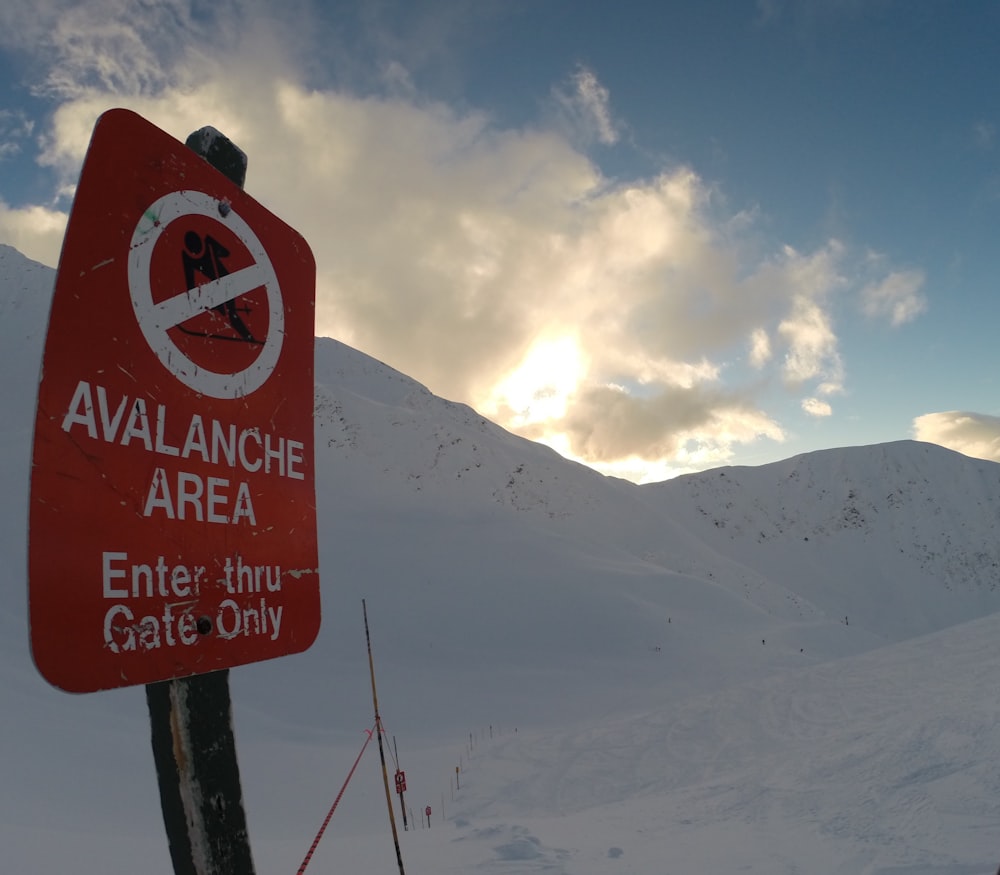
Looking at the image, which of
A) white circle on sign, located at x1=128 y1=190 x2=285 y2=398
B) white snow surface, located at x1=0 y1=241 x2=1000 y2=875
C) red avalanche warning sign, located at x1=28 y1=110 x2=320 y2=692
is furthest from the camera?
white snow surface, located at x1=0 y1=241 x2=1000 y2=875

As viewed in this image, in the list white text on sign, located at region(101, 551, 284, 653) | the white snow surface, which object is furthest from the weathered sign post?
the white snow surface

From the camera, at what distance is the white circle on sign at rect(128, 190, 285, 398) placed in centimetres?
170

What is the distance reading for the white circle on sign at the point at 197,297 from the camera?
5.59 ft

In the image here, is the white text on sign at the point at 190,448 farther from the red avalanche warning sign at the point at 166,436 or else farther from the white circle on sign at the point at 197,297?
the white circle on sign at the point at 197,297

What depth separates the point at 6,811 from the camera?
11.9m

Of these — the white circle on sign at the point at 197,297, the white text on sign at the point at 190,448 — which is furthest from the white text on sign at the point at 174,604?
the white circle on sign at the point at 197,297

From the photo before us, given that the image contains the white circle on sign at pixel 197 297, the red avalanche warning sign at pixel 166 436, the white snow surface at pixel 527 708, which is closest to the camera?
the red avalanche warning sign at pixel 166 436

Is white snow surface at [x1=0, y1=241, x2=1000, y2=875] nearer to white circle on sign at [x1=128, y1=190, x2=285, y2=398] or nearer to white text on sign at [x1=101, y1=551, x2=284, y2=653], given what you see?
white text on sign at [x1=101, y1=551, x2=284, y2=653]

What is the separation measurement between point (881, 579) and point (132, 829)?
254 feet

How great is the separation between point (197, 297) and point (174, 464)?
55cm

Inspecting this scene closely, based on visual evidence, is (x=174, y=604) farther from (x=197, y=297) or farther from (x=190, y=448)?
(x=197, y=297)

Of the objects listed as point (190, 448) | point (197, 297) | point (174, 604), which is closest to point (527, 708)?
point (174, 604)

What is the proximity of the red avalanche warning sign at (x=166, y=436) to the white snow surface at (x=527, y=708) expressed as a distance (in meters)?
7.86

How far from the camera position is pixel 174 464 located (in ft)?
5.61
